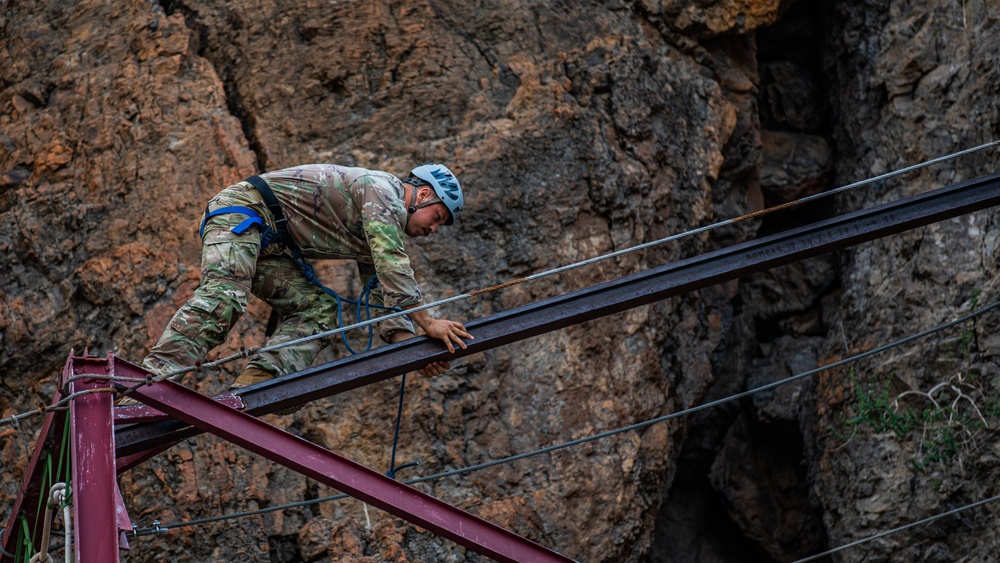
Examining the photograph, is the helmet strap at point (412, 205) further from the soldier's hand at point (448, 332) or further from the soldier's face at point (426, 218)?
the soldier's hand at point (448, 332)

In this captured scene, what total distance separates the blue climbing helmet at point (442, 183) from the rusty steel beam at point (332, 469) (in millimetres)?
1533

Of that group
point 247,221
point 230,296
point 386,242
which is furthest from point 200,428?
point 386,242

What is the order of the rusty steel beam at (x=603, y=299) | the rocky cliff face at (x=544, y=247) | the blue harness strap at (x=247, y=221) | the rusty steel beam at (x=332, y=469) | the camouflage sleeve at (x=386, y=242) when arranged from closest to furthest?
1. the rusty steel beam at (x=332, y=469)
2. the rusty steel beam at (x=603, y=299)
3. the camouflage sleeve at (x=386, y=242)
4. the blue harness strap at (x=247, y=221)
5. the rocky cliff face at (x=544, y=247)

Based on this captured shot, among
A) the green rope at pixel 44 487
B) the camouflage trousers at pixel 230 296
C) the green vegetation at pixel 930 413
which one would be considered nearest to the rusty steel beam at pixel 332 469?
the camouflage trousers at pixel 230 296

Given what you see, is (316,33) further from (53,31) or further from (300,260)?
(300,260)

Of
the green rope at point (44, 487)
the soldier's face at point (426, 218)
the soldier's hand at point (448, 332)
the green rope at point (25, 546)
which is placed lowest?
the green rope at point (25, 546)

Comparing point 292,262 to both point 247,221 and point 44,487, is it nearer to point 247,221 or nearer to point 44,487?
point 247,221

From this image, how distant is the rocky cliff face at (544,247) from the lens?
26.5 ft

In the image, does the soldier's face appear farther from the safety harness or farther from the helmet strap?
the safety harness

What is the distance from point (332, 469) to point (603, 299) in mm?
1656

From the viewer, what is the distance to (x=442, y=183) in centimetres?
631

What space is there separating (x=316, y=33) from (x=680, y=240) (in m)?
3.24

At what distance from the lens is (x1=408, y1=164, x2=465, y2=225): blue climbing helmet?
6277 mm

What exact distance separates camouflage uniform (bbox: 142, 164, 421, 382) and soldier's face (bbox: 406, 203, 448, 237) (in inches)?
5.1
